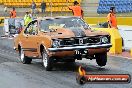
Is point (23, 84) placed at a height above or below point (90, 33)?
below

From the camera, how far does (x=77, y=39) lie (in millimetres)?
11070

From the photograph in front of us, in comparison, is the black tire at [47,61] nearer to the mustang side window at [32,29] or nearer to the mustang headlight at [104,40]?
the mustang side window at [32,29]

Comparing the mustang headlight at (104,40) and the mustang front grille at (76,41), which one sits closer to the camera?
the mustang front grille at (76,41)

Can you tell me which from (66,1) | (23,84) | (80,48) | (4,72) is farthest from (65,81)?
(66,1)

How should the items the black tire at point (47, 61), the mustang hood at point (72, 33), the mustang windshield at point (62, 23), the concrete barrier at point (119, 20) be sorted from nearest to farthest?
the mustang hood at point (72, 33) < the black tire at point (47, 61) < the mustang windshield at point (62, 23) < the concrete barrier at point (119, 20)

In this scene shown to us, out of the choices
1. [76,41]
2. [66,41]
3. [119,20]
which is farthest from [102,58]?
[119,20]

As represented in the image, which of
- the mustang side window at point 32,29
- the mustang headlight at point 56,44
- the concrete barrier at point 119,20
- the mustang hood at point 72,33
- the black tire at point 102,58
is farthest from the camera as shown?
the concrete barrier at point 119,20

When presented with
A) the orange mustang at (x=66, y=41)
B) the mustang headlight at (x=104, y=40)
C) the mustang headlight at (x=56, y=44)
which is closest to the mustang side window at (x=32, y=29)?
the orange mustang at (x=66, y=41)

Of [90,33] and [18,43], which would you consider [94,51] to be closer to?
[90,33]

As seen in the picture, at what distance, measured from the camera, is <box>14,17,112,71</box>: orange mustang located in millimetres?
11023

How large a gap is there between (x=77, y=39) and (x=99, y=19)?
25427mm

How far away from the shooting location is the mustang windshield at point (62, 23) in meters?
12.2

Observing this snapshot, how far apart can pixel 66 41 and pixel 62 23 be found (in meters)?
1.40

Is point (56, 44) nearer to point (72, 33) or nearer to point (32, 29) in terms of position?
point (72, 33)
